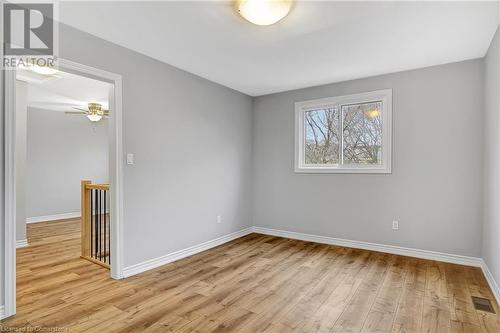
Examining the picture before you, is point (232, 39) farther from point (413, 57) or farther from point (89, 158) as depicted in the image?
point (89, 158)

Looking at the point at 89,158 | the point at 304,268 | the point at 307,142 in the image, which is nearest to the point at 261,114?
the point at 307,142

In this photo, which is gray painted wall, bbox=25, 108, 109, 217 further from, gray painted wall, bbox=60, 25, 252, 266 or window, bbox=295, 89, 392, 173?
window, bbox=295, 89, 392, 173

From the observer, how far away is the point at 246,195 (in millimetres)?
4738

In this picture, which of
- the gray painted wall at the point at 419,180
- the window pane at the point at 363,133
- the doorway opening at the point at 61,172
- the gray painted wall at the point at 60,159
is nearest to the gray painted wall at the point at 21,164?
the doorway opening at the point at 61,172

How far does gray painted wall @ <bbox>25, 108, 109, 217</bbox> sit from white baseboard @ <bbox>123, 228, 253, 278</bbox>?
14.3 ft

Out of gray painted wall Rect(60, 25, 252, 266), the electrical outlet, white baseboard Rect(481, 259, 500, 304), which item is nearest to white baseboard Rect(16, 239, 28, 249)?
gray painted wall Rect(60, 25, 252, 266)

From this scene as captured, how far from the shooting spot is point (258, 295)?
2451mm

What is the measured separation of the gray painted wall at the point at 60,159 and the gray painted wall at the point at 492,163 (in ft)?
25.1

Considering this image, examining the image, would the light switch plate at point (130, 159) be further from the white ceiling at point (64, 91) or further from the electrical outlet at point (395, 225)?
the electrical outlet at point (395, 225)

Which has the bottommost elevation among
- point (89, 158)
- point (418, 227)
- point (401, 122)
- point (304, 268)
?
point (304, 268)

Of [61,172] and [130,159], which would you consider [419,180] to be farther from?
[61,172]

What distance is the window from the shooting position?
145 inches

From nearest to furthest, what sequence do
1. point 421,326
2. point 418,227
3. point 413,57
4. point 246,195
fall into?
1. point 421,326
2. point 413,57
3. point 418,227
4. point 246,195

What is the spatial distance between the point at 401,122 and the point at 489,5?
162 cm
